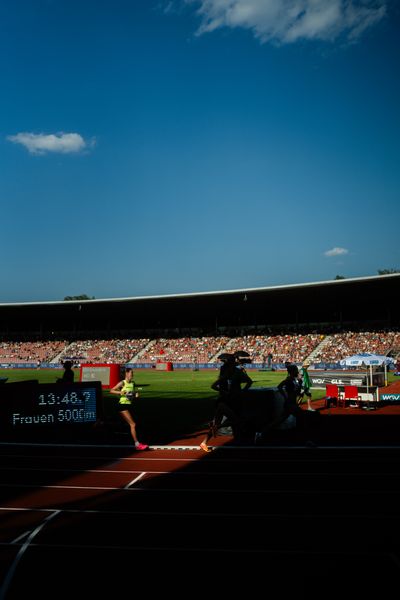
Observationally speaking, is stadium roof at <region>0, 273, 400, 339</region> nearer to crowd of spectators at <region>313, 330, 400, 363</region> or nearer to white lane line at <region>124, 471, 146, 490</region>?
crowd of spectators at <region>313, 330, 400, 363</region>

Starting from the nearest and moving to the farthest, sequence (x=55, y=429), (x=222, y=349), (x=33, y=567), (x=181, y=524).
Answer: (x=33, y=567)
(x=181, y=524)
(x=55, y=429)
(x=222, y=349)

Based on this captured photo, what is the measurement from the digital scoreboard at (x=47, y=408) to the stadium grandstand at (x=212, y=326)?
36501 mm

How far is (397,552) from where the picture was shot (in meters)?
5.20

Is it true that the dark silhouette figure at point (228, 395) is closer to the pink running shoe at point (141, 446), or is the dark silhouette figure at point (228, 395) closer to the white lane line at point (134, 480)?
the pink running shoe at point (141, 446)

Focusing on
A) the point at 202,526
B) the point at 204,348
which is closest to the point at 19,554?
the point at 202,526

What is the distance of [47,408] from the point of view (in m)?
12.9

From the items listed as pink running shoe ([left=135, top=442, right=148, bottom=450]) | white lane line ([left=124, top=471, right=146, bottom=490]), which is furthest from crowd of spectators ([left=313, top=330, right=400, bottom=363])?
white lane line ([left=124, top=471, right=146, bottom=490])

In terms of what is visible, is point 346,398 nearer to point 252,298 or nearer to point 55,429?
point 55,429

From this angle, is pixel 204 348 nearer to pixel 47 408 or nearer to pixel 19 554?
pixel 47 408

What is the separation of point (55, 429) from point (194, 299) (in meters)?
47.7

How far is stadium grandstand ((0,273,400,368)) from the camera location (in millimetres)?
53188

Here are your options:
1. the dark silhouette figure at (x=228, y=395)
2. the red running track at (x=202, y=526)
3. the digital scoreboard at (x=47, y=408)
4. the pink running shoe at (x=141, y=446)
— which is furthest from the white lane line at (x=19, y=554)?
the digital scoreboard at (x=47, y=408)

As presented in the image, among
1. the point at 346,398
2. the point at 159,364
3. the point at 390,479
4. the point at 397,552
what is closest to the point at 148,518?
the point at 397,552

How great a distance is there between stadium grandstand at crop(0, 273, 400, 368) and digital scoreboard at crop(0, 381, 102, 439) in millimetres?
36501
